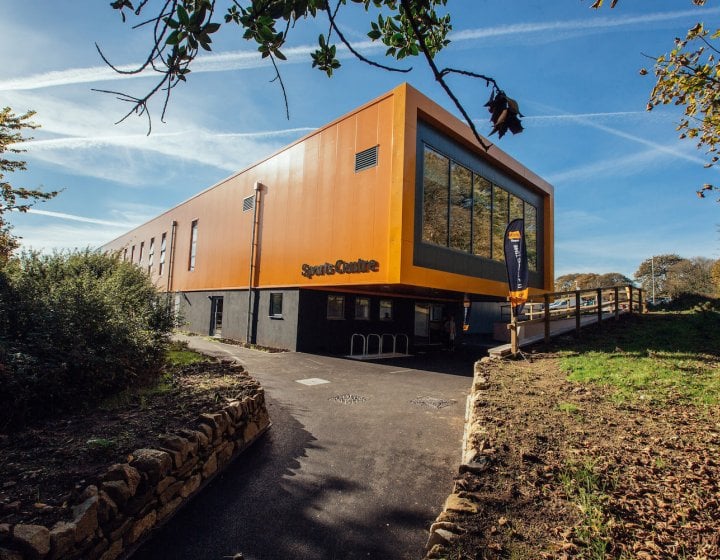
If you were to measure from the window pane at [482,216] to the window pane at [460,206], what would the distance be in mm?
530

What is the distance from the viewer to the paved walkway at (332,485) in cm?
317

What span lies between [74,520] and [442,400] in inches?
263

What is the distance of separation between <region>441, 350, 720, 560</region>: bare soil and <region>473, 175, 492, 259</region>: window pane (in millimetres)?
10890

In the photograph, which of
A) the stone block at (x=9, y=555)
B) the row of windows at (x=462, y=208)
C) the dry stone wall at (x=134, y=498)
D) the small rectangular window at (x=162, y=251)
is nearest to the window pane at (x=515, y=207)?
the row of windows at (x=462, y=208)

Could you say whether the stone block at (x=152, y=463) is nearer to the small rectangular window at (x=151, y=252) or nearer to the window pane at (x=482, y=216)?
the window pane at (x=482, y=216)

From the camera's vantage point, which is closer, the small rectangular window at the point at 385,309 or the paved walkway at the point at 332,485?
the paved walkway at the point at 332,485

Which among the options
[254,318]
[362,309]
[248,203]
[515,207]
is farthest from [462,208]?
[248,203]

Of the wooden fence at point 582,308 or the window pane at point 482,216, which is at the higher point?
the window pane at point 482,216

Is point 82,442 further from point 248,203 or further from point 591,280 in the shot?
point 591,280

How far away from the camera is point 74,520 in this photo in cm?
254

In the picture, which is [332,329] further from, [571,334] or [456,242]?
[571,334]

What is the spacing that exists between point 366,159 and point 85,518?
1205 cm

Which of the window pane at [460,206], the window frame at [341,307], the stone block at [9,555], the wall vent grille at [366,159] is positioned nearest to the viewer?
the stone block at [9,555]

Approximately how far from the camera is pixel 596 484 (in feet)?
10.9
